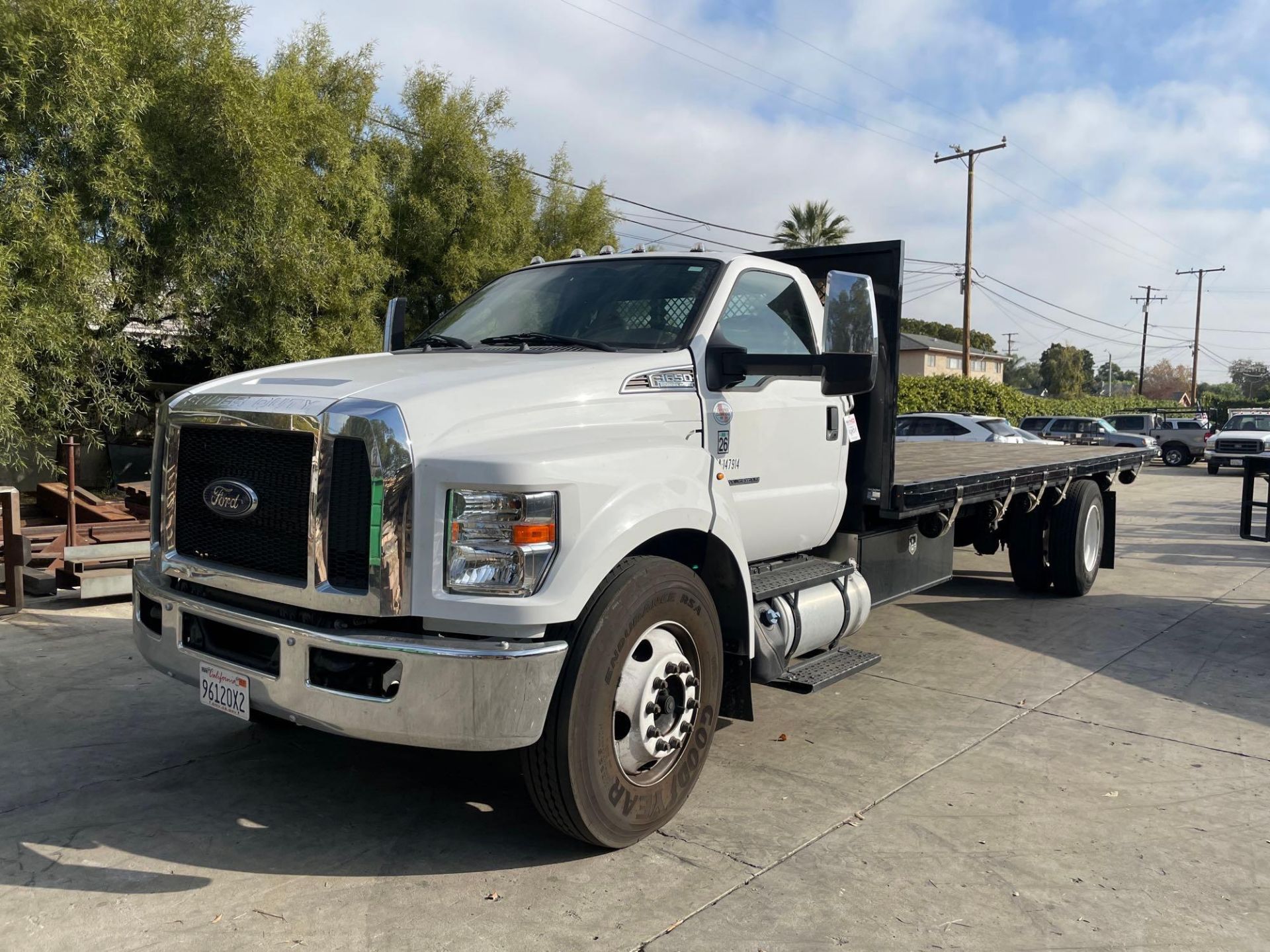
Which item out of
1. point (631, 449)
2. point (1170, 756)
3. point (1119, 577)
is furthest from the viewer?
point (1119, 577)

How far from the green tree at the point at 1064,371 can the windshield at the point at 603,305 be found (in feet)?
346

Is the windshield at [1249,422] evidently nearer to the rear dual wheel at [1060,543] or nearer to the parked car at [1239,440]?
the parked car at [1239,440]

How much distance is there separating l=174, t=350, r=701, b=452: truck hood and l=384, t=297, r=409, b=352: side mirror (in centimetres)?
107

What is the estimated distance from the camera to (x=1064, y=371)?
106062 mm

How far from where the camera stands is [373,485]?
3.21 m

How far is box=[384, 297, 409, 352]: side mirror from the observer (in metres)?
5.40

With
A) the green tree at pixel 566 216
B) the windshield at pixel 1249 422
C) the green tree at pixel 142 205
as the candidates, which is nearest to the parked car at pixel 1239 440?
the windshield at pixel 1249 422

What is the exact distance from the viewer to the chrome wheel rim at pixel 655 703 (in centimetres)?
362

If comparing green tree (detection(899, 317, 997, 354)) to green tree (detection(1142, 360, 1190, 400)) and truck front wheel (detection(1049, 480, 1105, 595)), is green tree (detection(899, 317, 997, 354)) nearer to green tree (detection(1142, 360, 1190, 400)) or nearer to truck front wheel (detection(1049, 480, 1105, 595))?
green tree (detection(1142, 360, 1190, 400))

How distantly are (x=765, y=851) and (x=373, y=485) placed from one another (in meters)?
1.97

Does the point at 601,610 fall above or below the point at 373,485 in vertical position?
below

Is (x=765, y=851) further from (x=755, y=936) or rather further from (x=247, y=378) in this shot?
(x=247, y=378)

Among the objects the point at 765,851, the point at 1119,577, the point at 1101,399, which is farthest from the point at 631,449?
the point at 1101,399

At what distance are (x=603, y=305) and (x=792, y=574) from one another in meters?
1.59
